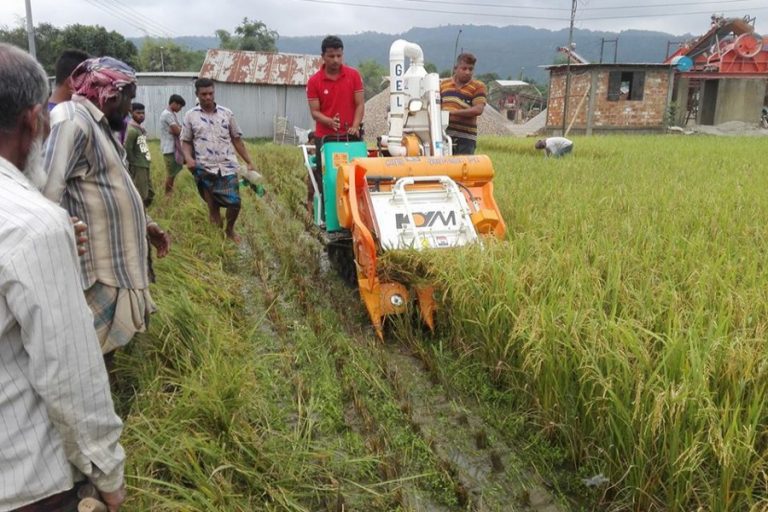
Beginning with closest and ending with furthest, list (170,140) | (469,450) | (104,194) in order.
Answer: (104,194) < (469,450) < (170,140)

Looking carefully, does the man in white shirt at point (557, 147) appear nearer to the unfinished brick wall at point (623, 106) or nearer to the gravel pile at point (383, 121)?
the gravel pile at point (383, 121)

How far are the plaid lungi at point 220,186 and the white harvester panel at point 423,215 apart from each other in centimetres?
200

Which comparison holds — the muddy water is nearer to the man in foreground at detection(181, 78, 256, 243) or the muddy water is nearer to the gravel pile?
the man in foreground at detection(181, 78, 256, 243)

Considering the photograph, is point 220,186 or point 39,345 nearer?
point 39,345

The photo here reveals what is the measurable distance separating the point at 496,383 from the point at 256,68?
2188cm

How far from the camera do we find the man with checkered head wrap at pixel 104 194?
6.66 feet

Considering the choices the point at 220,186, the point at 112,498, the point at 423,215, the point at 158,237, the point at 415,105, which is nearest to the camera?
the point at 112,498

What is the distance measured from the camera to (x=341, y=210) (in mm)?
3988

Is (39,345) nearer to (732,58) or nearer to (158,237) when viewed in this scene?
(158,237)

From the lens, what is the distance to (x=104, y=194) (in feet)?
7.05

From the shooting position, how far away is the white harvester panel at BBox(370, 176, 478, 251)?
3570 millimetres

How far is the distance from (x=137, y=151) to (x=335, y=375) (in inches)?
133

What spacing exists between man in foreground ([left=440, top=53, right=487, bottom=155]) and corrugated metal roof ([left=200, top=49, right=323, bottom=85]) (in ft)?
57.8

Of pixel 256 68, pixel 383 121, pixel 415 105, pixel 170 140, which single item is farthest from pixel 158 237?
pixel 256 68
